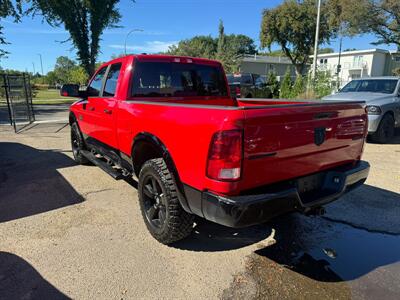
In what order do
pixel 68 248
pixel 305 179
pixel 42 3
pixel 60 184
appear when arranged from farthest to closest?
pixel 42 3 < pixel 60 184 < pixel 68 248 < pixel 305 179

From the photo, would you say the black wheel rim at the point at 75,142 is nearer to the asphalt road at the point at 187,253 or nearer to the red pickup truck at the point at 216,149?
the asphalt road at the point at 187,253

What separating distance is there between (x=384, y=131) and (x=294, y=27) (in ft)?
112

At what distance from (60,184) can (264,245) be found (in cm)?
366

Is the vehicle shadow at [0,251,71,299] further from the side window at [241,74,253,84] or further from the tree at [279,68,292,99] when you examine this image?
the side window at [241,74,253,84]

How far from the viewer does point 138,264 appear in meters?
3.09

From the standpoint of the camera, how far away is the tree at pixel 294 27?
38722 millimetres

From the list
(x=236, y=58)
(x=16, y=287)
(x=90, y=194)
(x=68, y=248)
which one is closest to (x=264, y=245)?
(x=68, y=248)

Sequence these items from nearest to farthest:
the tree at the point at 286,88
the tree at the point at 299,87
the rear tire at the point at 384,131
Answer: the rear tire at the point at 384,131, the tree at the point at 299,87, the tree at the point at 286,88

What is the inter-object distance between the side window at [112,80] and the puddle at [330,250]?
9.45 feet

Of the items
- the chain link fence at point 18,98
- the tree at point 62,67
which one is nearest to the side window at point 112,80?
the chain link fence at point 18,98

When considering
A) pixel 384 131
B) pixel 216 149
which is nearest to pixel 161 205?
pixel 216 149

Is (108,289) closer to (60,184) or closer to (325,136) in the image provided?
(325,136)

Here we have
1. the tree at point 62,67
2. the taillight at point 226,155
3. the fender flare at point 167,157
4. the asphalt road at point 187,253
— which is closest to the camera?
the taillight at point 226,155

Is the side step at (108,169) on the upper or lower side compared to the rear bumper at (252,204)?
lower
